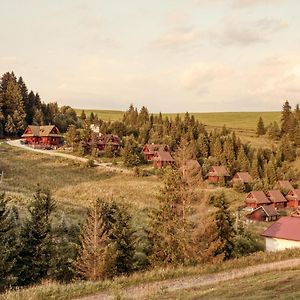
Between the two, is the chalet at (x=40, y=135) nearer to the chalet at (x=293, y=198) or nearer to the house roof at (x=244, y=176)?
the house roof at (x=244, y=176)

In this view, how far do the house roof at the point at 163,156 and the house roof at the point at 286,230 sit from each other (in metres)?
41.5

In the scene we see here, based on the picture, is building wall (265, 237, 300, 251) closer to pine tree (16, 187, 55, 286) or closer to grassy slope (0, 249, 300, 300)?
grassy slope (0, 249, 300, 300)

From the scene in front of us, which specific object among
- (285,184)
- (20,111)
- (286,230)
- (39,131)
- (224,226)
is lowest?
(285,184)

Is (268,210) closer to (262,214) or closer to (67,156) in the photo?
(262,214)

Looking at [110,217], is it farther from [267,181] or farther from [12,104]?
[12,104]

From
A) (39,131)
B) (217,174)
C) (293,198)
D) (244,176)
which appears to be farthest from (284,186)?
(39,131)

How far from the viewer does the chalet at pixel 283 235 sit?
43.4 metres

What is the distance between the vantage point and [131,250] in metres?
27.9

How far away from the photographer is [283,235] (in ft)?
144

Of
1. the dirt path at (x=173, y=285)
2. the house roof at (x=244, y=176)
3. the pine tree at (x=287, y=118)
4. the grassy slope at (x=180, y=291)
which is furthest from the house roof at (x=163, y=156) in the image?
the grassy slope at (x=180, y=291)

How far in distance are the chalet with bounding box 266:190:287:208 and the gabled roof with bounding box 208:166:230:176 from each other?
Answer: 1006 cm

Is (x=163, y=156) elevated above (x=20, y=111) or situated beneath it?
situated beneath

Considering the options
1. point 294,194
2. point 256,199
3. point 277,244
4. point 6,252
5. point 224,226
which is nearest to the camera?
Answer: point 6,252

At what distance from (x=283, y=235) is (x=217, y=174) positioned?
3973 cm
